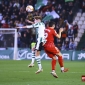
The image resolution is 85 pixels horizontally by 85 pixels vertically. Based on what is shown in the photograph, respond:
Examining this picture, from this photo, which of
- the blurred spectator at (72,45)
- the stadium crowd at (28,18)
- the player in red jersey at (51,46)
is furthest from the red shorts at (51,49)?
the blurred spectator at (72,45)

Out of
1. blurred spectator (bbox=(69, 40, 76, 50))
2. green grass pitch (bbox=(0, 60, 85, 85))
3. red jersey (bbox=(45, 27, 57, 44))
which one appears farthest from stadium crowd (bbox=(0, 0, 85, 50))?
red jersey (bbox=(45, 27, 57, 44))

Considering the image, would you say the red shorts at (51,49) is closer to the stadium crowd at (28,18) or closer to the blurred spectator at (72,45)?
the stadium crowd at (28,18)

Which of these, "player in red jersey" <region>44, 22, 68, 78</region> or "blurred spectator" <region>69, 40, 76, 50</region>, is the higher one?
"player in red jersey" <region>44, 22, 68, 78</region>

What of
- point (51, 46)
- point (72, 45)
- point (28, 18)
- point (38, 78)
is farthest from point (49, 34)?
point (72, 45)

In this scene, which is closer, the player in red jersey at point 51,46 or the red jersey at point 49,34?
the player in red jersey at point 51,46

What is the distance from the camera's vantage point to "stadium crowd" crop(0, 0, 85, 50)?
32281 millimetres

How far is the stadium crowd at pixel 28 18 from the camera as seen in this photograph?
32281mm

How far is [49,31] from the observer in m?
16.7

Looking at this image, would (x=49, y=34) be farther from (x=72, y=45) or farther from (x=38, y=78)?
(x=72, y=45)

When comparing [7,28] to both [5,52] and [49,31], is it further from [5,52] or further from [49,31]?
[49,31]

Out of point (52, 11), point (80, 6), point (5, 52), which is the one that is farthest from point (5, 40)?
point (80, 6)

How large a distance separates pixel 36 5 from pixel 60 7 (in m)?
2.12

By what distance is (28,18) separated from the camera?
3209cm

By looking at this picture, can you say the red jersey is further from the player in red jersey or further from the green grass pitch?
the green grass pitch
